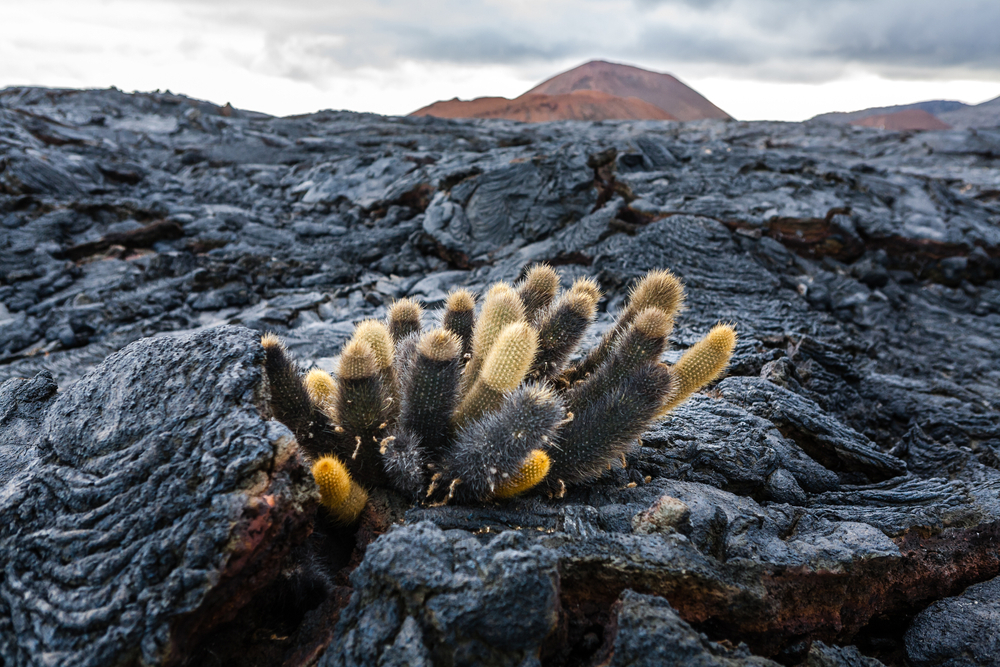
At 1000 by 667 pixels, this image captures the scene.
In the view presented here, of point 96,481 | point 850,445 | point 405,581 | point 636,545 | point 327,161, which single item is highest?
point 327,161

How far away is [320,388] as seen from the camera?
2.88m

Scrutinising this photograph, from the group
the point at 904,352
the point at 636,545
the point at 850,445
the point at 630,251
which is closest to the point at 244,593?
the point at 636,545

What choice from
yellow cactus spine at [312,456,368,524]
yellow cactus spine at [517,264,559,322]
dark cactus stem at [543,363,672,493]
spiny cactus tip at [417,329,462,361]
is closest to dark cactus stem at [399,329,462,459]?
spiny cactus tip at [417,329,462,361]

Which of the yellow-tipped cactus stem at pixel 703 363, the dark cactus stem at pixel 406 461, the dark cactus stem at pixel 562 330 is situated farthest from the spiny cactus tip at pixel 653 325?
the dark cactus stem at pixel 406 461

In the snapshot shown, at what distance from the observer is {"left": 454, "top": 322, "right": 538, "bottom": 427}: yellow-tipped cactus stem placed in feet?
8.09

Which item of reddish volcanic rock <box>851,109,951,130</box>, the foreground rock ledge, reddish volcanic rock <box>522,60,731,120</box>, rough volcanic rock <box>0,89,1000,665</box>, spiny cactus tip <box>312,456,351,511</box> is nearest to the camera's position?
the foreground rock ledge

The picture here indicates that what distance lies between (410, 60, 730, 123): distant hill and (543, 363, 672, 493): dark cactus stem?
22.8m

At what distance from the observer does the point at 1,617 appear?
175 centimetres

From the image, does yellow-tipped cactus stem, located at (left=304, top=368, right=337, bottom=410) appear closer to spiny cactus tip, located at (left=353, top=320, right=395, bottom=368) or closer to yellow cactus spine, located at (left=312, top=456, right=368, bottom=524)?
spiny cactus tip, located at (left=353, top=320, right=395, bottom=368)

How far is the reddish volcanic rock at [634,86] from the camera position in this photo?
Answer: 1294 inches

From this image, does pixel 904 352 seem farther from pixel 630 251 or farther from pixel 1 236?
pixel 1 236

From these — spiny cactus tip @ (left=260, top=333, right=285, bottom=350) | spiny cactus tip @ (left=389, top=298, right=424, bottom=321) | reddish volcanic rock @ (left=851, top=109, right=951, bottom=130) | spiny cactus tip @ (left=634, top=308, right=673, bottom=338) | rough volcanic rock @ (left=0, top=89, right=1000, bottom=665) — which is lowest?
rough volcanic rock @ (left=0, top=89, right=1000, bottom=665)

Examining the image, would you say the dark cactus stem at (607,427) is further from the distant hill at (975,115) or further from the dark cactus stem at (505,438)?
the distant hill at (975,115)

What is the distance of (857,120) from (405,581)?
31680 millimetres
